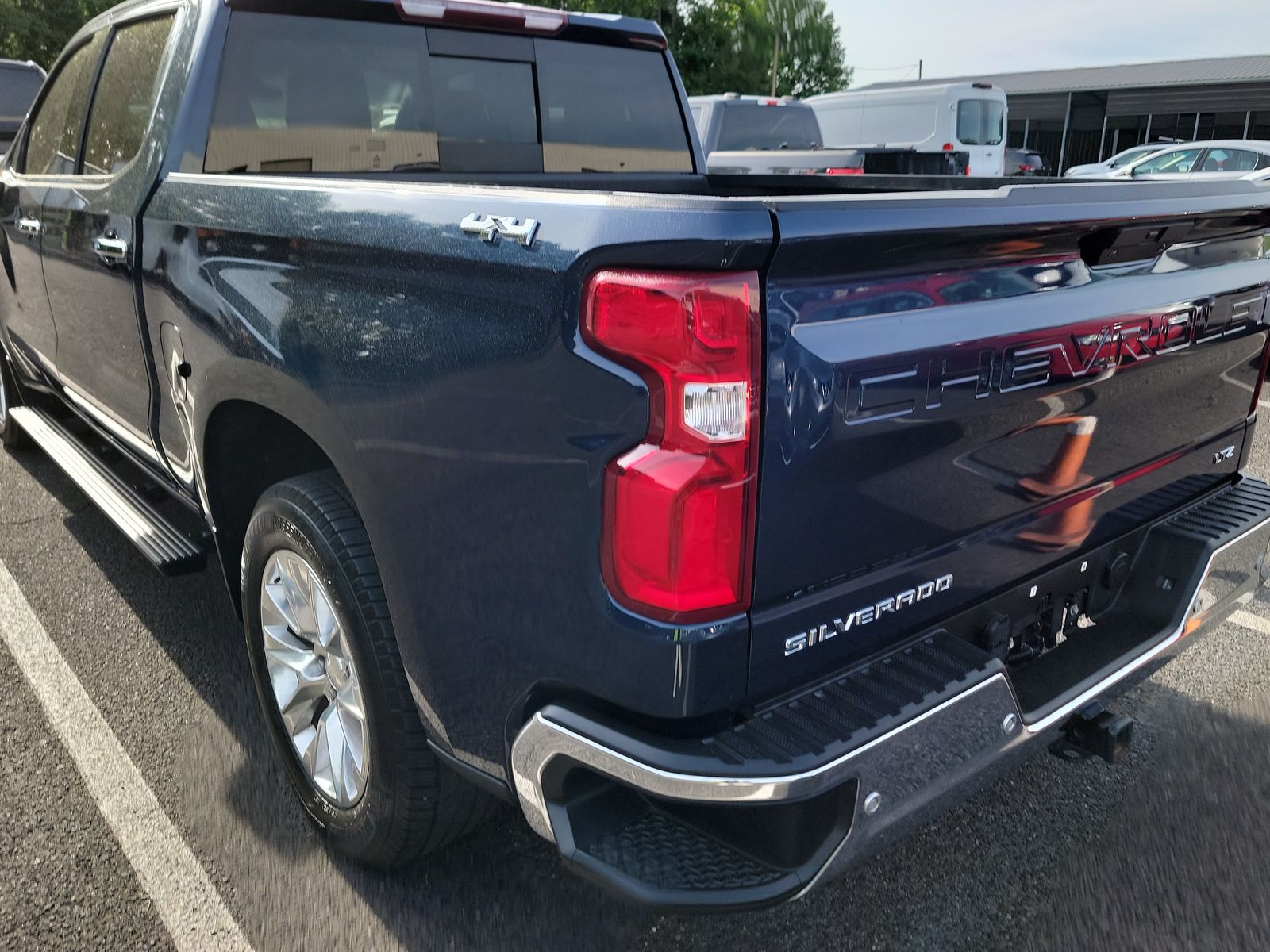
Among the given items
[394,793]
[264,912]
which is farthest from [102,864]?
[394,793]

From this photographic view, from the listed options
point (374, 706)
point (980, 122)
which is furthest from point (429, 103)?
point (980, 122)

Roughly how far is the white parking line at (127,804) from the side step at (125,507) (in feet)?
1.64

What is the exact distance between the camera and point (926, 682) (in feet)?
Answer: 5.91

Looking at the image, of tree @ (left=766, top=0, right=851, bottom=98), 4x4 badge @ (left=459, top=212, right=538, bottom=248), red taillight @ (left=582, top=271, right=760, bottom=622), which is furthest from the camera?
tree @ (left=766, top=0, right=851, bottom=98)

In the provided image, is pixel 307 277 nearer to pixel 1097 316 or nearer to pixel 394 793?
pixel 394 793

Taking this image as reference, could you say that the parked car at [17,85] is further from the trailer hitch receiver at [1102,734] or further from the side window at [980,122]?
the side window at [980,122]

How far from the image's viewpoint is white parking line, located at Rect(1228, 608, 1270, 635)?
368cm

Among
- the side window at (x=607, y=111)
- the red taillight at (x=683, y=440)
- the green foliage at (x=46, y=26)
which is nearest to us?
the red taillight at (x=683, y=440)

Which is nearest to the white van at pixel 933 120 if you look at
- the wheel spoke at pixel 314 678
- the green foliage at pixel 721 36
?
the green foliage at pixel 721 36

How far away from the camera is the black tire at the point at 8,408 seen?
17.1 feet

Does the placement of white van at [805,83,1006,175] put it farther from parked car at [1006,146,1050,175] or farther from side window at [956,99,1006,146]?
parked car at [1006,146,1050,175]

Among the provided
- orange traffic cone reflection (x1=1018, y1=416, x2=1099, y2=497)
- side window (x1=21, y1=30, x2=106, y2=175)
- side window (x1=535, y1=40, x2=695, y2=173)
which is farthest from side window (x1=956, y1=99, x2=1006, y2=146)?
orange traffic cone reflection (x1=1018, y1=416, x2=1099, y2=497)

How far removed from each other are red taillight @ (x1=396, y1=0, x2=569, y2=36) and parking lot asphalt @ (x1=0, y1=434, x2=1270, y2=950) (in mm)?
2188

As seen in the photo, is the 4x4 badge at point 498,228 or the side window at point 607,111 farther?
the side window at point 607,111
